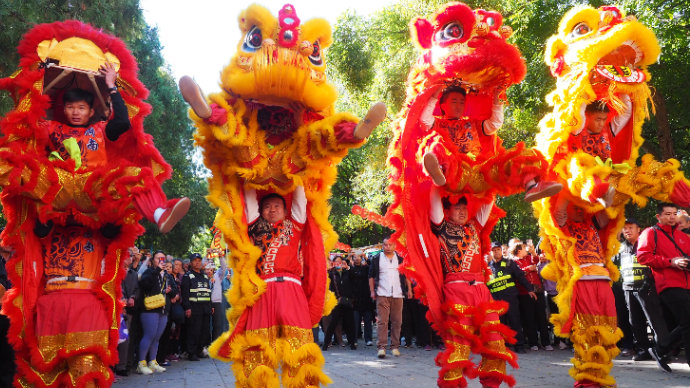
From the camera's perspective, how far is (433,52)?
500 centimetres

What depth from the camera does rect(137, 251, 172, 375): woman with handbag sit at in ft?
26.1

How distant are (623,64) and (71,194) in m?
5.00

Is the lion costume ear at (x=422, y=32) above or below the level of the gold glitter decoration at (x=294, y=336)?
above

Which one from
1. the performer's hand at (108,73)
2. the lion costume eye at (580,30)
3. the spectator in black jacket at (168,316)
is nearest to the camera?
the performer's hand at (108,73)

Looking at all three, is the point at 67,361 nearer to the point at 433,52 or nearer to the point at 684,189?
the point at 433,52

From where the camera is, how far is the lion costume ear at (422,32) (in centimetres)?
516

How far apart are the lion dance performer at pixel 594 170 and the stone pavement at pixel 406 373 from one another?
977 mm

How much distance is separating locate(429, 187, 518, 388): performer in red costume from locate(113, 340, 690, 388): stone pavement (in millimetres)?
1467

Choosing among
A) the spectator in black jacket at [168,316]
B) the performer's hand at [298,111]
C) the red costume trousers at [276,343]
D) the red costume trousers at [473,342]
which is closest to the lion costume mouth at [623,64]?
the red costume trousers at [473,342]

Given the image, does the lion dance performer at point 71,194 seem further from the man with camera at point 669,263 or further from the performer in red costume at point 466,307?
the man with camera at point 669,263

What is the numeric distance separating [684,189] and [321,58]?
3333 millimetres

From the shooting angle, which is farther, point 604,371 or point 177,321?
point 177,321

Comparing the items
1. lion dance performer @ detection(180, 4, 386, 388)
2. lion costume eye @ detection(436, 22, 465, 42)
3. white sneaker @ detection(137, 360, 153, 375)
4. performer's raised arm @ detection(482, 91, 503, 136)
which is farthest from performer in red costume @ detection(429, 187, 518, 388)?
white sneaker @ detection(137, 360, 153, 375)

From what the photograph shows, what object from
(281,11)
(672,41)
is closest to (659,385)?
(281,11)
